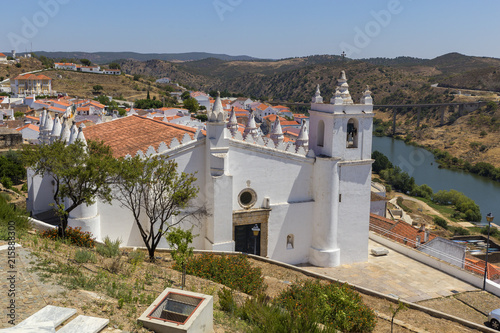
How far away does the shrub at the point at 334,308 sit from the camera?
10906 millimetres

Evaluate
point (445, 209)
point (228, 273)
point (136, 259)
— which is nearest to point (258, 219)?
point (228, 273)

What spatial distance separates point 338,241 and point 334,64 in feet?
390

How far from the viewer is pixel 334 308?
1134 cm

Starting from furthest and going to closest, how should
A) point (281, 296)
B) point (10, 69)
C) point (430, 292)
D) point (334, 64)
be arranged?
point (334, 64) → point (10, 69) → point (430, 292) → point (281, 296)

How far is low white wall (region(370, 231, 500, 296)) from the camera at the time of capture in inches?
672

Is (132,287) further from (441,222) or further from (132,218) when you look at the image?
(441,222)

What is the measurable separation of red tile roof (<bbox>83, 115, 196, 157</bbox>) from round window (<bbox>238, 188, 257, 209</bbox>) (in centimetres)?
305

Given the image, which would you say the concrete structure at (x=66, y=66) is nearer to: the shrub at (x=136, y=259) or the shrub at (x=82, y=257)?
the shrub at (x=136, y=259)

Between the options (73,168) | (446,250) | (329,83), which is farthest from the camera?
(329,83)

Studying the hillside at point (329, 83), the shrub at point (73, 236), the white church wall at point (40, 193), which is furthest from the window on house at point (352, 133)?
the hillside at point (329, 83)

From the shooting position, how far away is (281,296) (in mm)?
12000

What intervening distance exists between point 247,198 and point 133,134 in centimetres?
583

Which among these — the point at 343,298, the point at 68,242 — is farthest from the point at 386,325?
the point at 68,242

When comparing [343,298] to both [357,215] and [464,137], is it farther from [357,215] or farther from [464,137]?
[464,137]
